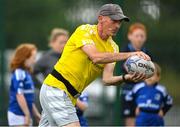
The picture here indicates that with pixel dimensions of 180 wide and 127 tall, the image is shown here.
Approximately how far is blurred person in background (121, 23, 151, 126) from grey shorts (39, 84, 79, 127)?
10.9 ft

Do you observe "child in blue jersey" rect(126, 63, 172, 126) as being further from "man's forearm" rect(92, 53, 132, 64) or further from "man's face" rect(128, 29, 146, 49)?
"man's forearm" rect(92, 53, 132, 64)

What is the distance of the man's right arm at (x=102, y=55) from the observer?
307 inches

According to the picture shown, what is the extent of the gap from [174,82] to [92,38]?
17.6 feet

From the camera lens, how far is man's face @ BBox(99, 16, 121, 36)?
8047mm

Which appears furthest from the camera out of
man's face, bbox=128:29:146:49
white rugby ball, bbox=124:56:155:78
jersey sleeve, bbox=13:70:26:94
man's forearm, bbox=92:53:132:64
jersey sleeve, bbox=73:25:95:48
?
man's face, bbox=128:29:146:49

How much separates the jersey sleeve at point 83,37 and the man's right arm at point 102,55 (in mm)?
57

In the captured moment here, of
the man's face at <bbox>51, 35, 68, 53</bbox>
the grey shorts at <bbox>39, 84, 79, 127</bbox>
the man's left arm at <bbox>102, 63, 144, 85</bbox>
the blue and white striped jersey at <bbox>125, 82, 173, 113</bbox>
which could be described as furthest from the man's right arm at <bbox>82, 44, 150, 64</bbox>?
the blue and white striped jersey at <bbox>125, 82, 173, 113</bbox>

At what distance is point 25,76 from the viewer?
10.8 m

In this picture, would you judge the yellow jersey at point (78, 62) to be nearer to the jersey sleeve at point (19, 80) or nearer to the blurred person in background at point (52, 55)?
the jersey sleeve at point (19, 80)

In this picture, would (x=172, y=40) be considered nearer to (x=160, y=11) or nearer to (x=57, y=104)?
(x=160, y=11)

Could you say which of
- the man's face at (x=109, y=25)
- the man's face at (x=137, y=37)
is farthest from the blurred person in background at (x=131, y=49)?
the man's face at (x=109, y=25)

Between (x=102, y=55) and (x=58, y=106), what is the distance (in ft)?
2.60

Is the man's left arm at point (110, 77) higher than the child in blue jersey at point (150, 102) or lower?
higher

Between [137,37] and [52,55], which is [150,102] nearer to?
[137,37]
